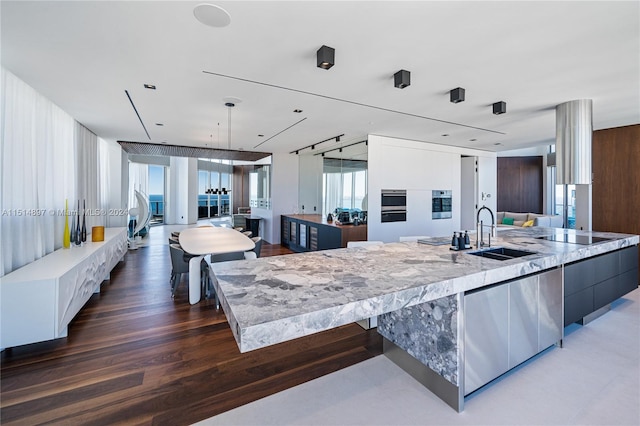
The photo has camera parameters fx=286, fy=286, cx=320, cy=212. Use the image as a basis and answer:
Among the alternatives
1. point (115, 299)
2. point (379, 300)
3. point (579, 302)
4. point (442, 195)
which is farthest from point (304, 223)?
point (379, 300)

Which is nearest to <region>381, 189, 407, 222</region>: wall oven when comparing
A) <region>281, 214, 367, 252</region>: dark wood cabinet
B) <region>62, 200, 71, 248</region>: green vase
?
<region>281, 214, 367, 252</region>: dark wood cabinet

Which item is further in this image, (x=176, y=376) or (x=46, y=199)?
(x=46, y=199)

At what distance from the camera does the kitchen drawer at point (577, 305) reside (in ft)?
8.71

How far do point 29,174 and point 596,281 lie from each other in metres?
6.11

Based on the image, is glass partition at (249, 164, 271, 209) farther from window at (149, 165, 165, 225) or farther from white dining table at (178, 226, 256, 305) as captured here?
window at (149, 165, 165, 225)

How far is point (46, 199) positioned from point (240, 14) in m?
3.44

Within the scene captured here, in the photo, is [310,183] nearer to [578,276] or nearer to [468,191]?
[468,191]

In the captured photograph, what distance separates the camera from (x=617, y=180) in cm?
468

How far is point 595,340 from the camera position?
9.11ft

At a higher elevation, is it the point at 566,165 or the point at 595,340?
the point at 566,165

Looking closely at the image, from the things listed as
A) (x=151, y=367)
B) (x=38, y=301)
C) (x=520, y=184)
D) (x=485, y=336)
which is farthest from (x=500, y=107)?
(x=520, y=184)

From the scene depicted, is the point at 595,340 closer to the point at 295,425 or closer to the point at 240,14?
the point at 295,425

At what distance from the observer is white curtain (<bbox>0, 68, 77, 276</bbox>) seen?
2699mm

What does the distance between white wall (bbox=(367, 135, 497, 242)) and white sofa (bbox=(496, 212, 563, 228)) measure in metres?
2.10
